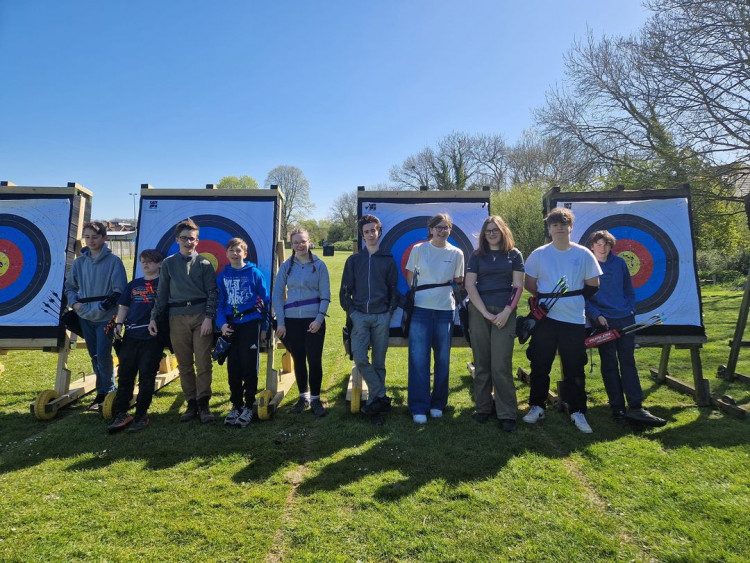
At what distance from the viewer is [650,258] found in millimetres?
4832

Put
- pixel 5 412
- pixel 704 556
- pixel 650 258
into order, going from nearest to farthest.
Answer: pixel 704 556 → pixel 5 412 → pixel 650 258

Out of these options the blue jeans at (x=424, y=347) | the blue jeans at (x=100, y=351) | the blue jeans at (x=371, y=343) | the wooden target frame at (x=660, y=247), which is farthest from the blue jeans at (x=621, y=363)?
the blue jeans at (x=100, y=351)

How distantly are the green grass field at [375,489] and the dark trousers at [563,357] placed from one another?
0.95 ft

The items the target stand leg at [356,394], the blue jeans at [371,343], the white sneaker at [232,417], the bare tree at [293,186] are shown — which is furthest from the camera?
the bare tree at [293,186]

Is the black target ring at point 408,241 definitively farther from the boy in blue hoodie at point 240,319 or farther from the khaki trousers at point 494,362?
the boy in blue hoodie at point 240,319

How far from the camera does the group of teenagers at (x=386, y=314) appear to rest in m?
3.88

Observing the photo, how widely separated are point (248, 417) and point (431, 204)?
3156 mm

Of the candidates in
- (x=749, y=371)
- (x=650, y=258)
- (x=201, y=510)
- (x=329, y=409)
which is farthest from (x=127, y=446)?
(x=749, y=371)

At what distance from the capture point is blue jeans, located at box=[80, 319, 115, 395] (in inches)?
178

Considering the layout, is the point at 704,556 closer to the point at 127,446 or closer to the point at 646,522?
the point at 646,522

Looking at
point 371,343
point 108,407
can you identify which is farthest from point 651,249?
point 108,407

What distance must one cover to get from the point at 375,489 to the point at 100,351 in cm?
352

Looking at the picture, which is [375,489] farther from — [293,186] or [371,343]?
[293,186]

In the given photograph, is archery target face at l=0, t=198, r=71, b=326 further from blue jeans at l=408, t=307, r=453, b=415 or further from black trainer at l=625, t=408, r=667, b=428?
black trainer at l=625, t=408, r=667, b=428
